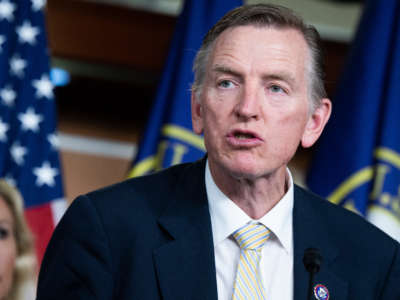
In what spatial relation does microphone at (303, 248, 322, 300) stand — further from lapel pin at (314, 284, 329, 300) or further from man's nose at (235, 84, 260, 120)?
man's nose at (235, 84, 260, 120)

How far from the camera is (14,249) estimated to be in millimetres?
3041

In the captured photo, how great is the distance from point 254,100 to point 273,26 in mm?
279

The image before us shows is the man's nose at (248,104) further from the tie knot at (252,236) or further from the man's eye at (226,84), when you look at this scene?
the tie knot at (252,236)

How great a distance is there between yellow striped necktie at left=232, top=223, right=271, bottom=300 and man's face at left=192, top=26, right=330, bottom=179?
17 centimetres

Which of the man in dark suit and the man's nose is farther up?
the man's nose

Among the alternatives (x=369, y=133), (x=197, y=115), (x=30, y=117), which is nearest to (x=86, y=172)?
(x=30, y=117)

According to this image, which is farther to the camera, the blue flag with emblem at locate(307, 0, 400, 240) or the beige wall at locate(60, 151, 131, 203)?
the beige wall at locate(60, 151, 131, 203)

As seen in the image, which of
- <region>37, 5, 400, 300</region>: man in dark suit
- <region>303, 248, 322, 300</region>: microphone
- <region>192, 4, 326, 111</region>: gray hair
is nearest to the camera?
<region>303, 248, 322, 300</region>: microphone

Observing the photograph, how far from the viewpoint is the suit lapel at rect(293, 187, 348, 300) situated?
1678 mm

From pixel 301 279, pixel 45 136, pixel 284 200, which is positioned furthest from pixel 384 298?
pixel 45 136

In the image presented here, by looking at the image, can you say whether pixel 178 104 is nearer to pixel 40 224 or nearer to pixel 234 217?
pixel 40 224

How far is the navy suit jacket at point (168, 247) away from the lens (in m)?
1.52

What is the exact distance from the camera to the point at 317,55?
1.90 m

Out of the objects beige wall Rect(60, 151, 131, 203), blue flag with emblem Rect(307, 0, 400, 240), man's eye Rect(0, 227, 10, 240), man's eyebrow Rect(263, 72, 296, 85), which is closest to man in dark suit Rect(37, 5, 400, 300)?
man's eyebrow Rect(263, 72, 296, 85)
